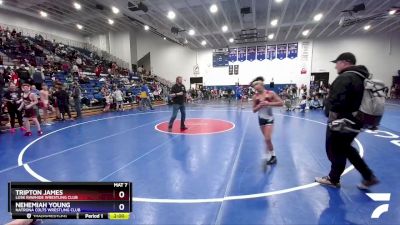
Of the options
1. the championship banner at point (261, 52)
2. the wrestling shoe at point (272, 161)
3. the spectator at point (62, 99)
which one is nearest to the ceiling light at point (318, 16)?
the championship banner at point (261, 52)

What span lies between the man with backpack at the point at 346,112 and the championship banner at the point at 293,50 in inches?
916

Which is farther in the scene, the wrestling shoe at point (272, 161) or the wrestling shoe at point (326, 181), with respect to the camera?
the wrestling shoe at point (272, 161)

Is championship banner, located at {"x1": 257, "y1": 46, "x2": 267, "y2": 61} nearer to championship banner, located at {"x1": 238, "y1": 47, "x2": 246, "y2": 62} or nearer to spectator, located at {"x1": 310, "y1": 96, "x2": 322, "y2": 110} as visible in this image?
championship banner, located at {"x1": 238, "y1": 47, "x2": 246, "y2": 62}

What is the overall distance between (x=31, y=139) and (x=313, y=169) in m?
7.87

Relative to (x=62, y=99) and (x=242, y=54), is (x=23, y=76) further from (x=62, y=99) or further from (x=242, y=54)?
(x=242, y=54)

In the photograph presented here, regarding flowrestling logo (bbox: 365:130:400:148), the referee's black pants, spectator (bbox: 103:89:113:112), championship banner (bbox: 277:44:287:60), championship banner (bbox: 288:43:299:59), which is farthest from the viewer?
championship banner (bbox: 277:44:287:60)

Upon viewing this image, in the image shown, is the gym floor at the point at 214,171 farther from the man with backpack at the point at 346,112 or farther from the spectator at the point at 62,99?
the spectator at the point at 62,99

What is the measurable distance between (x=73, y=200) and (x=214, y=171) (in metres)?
2.76

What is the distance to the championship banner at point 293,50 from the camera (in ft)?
79.2

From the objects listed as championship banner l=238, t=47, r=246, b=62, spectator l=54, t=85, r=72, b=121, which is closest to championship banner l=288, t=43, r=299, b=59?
championship banner l=238, t=47, r=246, b=62

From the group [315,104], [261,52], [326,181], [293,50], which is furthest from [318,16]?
[326,181]

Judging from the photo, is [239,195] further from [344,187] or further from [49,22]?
[49,22]

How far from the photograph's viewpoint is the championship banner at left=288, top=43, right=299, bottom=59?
24141 millimetres

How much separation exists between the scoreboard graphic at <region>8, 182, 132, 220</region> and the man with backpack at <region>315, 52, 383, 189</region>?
9.08ft
